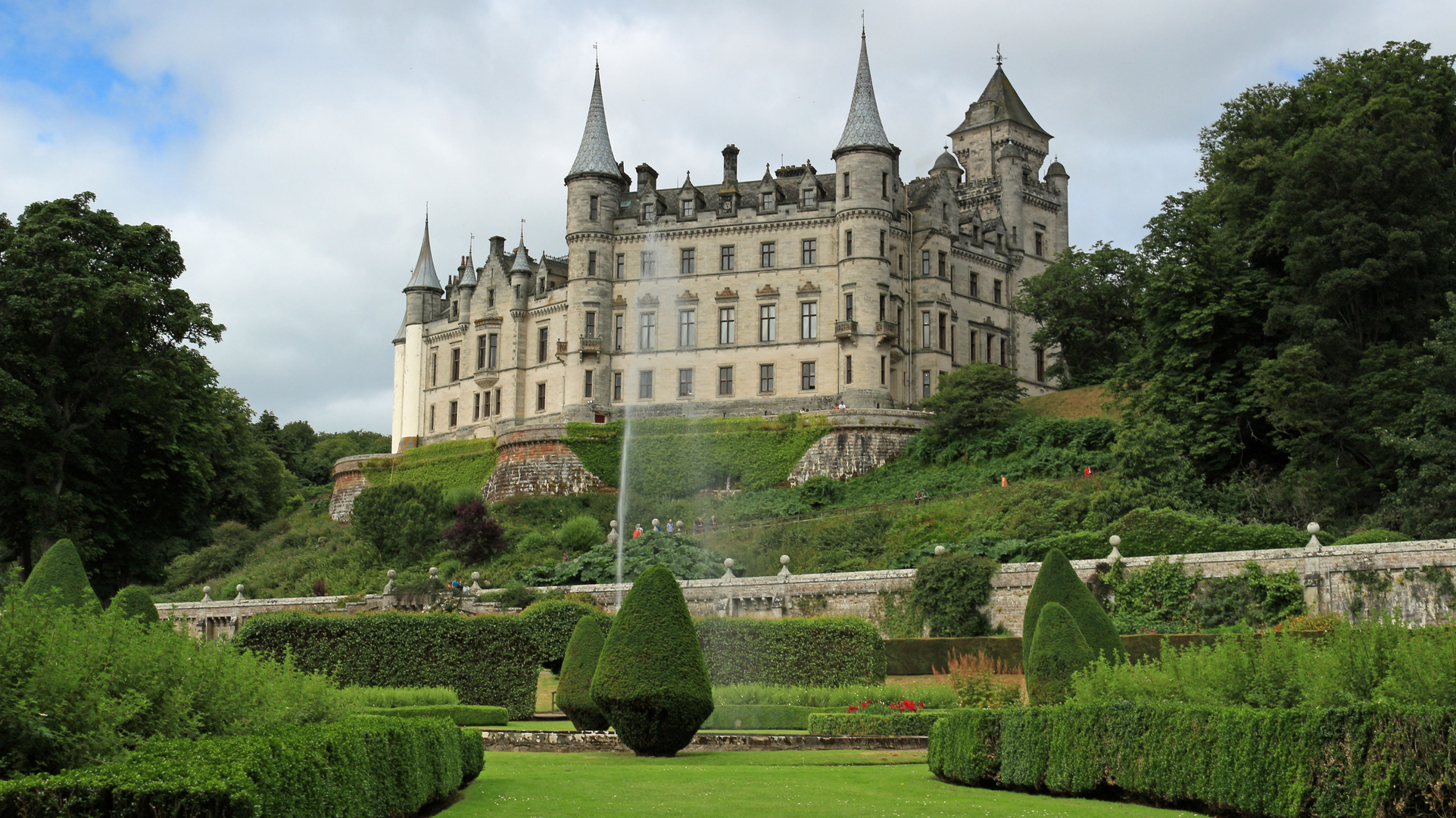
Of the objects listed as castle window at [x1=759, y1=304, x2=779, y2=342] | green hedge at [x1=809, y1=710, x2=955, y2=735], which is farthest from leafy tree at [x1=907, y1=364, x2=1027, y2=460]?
green hedge at [x1=809, y1=710, x2=955, y2=735]

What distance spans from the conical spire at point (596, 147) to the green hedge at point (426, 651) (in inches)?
1504

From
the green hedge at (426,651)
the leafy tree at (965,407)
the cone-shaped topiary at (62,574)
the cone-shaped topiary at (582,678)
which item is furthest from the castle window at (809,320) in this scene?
the cone-shaped topiary at (62,574)

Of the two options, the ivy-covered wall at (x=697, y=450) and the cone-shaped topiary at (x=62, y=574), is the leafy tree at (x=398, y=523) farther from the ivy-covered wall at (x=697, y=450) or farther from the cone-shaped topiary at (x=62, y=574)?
the cone-shaped topiary at (x=62, y=574)

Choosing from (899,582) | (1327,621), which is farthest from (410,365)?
(1327,621)

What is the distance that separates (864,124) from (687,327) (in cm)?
1210

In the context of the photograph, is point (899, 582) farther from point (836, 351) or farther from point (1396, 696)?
point (836, 351)

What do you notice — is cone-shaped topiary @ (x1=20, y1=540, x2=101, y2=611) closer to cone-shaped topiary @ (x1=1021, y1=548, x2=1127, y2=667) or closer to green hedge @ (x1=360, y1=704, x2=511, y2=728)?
green hedge @ (x1=360, y1=704, x2=511, y2=728)

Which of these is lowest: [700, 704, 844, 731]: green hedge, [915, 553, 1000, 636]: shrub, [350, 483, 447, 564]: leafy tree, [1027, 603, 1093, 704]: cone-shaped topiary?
[700, 704, 844, 731]: green hedge

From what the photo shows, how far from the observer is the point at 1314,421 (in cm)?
3553

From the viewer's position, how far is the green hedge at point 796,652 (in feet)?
98.0

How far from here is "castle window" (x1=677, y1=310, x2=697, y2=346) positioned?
63.5m

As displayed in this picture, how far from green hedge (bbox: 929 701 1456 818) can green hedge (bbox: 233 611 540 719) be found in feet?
44.8

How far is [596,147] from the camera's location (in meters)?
64.6

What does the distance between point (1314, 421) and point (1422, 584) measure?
10.4m
